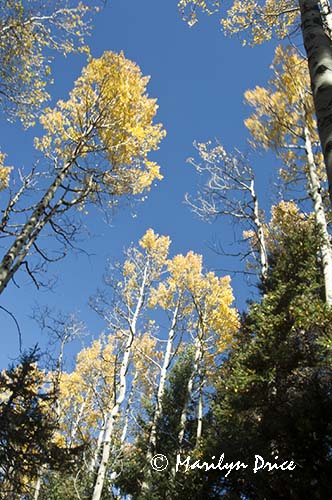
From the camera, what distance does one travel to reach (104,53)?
795 cm

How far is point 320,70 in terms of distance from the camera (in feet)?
7.52

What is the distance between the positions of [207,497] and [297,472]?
5.68 ft

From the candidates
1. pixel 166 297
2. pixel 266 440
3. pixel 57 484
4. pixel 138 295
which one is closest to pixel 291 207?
pixel 166 297

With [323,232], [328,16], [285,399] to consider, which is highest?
[328,16]

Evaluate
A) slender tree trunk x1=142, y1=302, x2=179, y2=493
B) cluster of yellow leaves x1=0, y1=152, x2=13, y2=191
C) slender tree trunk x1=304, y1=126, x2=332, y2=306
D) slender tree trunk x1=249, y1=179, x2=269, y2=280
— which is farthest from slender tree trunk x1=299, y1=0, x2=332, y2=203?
cluster of yellow leaves x1=0, y1=152, x2=13, y2=191

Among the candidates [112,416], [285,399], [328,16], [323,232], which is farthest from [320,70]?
[112,416]

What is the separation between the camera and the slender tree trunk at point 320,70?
193cm

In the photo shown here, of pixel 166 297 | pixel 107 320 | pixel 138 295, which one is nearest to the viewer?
pixel 107 320

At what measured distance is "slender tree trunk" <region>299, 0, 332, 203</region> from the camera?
1927 millimetres

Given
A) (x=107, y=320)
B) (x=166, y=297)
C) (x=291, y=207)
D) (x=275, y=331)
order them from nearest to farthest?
(x=275, y=331) < (x=107, y=320) < (x=166, y=297) < (x=291, y=207)

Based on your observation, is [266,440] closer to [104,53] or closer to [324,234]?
[324,234]

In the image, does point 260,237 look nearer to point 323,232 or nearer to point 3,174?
point 323,232

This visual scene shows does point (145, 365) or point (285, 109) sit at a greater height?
point (285, 109)

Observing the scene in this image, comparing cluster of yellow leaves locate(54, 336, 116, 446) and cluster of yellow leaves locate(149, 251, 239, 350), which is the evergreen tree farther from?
cluster of yellow leaves locate(54, 336, 116, 446)
